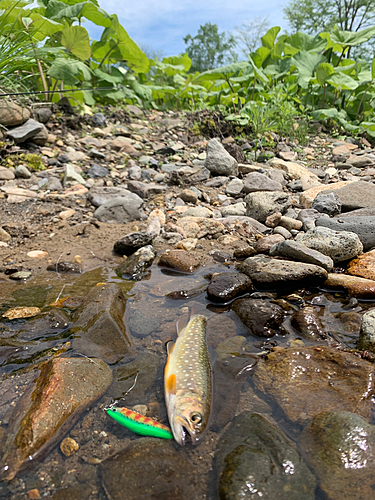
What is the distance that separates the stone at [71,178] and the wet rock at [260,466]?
5.67 m

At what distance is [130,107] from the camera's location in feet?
36.9

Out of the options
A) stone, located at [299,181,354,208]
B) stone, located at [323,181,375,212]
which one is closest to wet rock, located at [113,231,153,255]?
Answer: stone, located at [299,181,354,208]

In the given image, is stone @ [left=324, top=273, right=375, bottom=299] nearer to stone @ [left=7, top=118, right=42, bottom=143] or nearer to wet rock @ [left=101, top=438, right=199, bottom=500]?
wet rock @ [left=101, top=438, right=199, bottom=500]

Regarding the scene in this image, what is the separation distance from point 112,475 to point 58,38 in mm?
9560

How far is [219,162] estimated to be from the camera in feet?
23.7

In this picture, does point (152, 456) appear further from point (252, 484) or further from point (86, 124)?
point (86, 124)

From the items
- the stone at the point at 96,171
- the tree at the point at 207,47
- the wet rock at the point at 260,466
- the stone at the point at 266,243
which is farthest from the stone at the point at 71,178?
the tree at the point at 207,47

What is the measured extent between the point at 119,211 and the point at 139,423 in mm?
4011

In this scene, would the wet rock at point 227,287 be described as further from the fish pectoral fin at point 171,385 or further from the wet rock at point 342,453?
the wet rock at point 342,453

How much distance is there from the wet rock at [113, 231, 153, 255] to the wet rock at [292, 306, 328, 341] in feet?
8.01

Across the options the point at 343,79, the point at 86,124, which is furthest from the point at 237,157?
the point at 343,79

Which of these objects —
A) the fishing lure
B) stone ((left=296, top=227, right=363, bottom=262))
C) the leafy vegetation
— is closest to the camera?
the fishing lure

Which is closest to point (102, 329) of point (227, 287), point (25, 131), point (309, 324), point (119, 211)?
point (227, 287)

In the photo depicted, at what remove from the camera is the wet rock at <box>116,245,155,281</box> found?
4.14m
